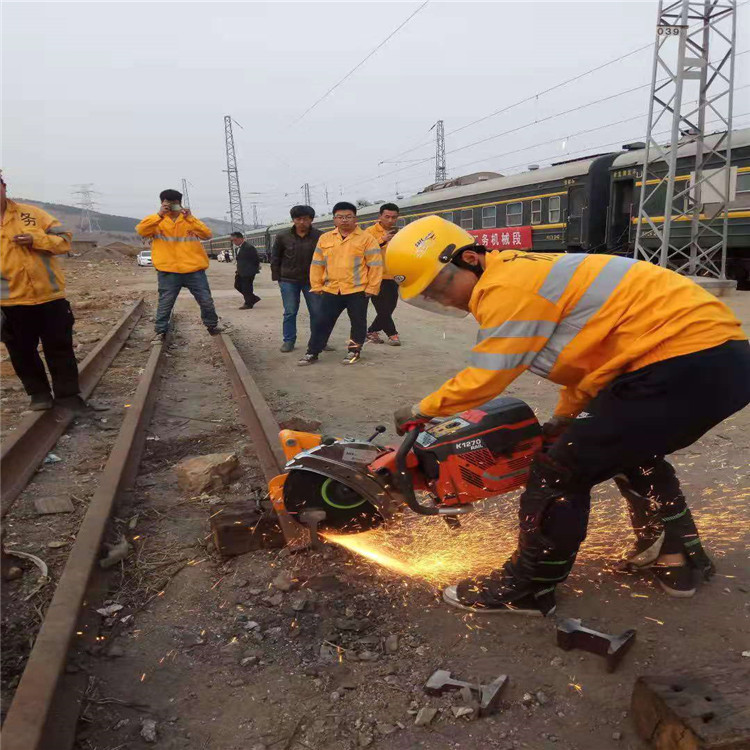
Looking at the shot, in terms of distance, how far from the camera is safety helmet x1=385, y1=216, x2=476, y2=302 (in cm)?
220

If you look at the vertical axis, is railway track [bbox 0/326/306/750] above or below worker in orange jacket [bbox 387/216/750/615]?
below

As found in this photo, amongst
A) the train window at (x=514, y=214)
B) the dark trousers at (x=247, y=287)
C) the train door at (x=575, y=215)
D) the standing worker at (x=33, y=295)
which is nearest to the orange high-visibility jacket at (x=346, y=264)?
the standing worker at (x=33, y=295)

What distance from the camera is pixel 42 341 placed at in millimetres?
4613

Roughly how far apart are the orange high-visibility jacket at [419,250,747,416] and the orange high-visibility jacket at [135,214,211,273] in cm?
609

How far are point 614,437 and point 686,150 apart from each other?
1390 cm

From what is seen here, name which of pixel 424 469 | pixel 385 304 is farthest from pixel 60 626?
pixel 385 304

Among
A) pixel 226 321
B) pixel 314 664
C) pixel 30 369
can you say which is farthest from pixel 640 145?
pixel 314 664

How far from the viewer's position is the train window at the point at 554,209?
15.9 metres

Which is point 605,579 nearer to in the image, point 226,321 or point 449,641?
point 449,641

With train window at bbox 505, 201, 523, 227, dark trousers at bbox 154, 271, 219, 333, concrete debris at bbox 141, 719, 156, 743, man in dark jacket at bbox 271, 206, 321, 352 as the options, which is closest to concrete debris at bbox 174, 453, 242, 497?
concrete debris at bbox 141, 719, 156, 743

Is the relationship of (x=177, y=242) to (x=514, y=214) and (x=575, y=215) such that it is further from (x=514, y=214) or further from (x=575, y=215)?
(x=514, y=214)

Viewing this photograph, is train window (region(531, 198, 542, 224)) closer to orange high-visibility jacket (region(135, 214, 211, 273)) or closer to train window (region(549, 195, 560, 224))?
train window (region(549, 195, 560, 224))

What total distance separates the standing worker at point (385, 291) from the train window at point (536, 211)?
9.49 metres

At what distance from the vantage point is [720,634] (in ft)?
7.53
